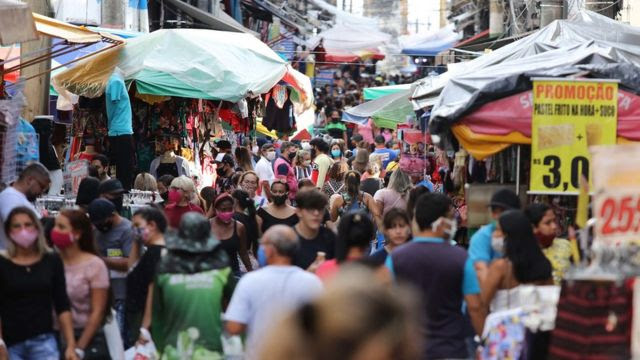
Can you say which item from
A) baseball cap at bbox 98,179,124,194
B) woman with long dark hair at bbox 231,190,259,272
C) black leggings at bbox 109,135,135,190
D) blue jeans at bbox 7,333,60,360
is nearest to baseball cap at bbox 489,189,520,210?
woman with long dark hair at bbox 231,190,259,272

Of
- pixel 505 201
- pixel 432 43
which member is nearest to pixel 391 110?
pixel 505 201

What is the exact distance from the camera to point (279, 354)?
3.01 meters

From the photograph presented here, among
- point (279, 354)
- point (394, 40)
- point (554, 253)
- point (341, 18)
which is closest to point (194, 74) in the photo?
point (554, 253)

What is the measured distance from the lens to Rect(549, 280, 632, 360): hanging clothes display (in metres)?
7.36

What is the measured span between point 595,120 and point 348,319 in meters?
8.01

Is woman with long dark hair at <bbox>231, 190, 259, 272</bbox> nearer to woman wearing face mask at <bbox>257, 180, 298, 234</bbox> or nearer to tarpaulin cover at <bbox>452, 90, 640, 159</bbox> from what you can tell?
woman wearing face mask at <bbox>257, 180, 298, 234</bbox>

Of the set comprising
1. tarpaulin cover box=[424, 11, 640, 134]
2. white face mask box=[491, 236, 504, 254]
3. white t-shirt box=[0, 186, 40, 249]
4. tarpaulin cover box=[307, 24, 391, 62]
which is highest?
tarpaulin cover box=[307, 24, 391, 62]

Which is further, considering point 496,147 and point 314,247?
point 496,147

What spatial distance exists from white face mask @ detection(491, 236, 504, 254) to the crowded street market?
1cm

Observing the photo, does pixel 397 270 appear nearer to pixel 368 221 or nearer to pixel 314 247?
pixel 368 221

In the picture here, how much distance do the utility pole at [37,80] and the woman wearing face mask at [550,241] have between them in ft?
23.6

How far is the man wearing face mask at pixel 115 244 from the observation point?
996cm

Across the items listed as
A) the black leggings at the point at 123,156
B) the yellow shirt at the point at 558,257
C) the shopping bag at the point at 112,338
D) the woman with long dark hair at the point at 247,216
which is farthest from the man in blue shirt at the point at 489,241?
the black leggings at the point at 123,156

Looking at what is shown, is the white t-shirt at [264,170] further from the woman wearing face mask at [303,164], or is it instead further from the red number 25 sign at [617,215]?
the red number 25 sign at [617,215]
